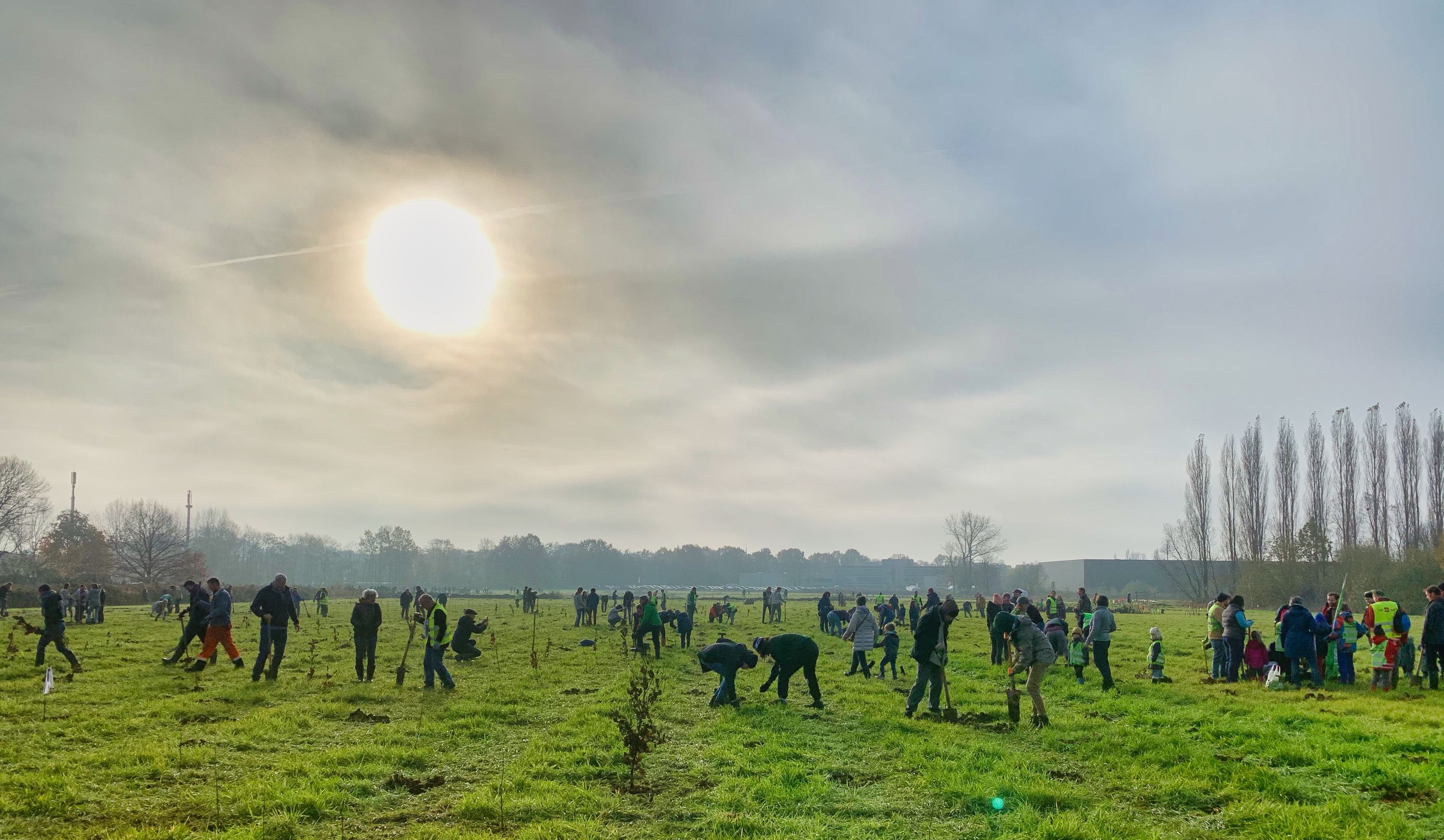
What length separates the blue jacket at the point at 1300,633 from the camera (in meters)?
17.1

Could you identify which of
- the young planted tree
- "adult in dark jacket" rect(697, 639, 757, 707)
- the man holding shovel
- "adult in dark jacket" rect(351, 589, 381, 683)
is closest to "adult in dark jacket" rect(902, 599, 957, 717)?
the man holding shovel

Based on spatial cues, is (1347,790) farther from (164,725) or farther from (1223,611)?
(164,725)

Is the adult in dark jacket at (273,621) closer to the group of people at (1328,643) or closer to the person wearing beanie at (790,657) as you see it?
the person wearing beanie at (790,657)

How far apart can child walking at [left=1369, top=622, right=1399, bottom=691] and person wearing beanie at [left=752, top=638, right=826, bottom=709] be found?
444 inches

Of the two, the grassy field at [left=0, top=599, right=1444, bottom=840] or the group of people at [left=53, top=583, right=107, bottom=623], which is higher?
the grassy field at [left=0, top=599, right=1444, bottom=840]

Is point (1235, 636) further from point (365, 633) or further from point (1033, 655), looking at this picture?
point (365, 633)

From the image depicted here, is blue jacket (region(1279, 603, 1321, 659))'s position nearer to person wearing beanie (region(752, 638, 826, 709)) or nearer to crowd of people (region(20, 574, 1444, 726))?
crowd of people (region(20, 574, 1444, 726))

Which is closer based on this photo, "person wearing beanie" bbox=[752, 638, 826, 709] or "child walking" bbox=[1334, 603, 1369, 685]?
"person wearing beanie" bbox=[752, 638, 826, 709]

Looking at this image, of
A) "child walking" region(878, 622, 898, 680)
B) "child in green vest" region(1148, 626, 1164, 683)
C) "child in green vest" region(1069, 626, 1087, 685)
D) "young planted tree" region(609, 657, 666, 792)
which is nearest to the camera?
"young planted tree" region(609, 657, 666, 792)

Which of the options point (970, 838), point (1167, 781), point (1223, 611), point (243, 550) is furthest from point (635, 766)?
point (243, 550)

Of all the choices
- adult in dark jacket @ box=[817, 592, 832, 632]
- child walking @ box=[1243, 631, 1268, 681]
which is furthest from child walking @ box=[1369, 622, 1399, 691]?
adult in dark jacket @ box=[817, 592, 832, 632]

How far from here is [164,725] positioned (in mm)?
12156

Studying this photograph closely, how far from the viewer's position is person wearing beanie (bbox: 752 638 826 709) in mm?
14812

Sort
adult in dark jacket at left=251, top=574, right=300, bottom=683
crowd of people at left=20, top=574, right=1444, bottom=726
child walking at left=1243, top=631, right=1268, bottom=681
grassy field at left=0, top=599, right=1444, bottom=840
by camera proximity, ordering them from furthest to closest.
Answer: child walking at left=1243, top=631, right=1268, bottom=681 → adult in dark jacket at left=251, top=574, right=300, bottom=683 → crowd of people at left=20, top=574, right=1444, bottom=726 → grassy field at left=0, top=599, right=1444, bottom=840
